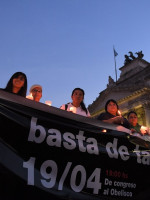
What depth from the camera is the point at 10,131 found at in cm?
247

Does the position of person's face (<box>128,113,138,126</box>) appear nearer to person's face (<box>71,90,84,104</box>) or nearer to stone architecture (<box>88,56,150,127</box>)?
person's face (<box>71,90,84,104</box>)

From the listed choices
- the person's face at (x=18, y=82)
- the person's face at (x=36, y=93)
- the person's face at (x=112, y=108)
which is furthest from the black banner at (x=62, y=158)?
the person's face at (x=36, y=93)

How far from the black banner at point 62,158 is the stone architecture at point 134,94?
20.8 m

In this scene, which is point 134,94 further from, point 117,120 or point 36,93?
point 117,120

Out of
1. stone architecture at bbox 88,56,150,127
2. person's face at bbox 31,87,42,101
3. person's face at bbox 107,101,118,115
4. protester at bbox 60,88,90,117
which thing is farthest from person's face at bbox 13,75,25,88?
stone architecture at bbox 88,56,150,127

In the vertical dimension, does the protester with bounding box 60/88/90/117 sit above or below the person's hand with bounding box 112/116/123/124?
above

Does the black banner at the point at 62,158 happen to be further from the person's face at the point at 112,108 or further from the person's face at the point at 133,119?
the person's face at the point at 133,119

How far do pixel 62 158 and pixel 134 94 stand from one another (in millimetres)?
22820

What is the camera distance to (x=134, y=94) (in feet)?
79.8

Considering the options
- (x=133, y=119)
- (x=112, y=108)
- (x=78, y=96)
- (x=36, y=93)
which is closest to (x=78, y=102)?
(x=78, y=96)

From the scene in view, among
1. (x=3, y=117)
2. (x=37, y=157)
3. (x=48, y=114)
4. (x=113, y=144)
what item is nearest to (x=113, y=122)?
(x=113, y=144)

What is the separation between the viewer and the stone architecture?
2330cm

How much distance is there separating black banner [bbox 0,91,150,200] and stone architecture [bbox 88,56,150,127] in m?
20.8

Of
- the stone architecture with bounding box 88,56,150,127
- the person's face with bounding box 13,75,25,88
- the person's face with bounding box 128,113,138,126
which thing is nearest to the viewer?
the person's face with bounding box 13,75,25,88
